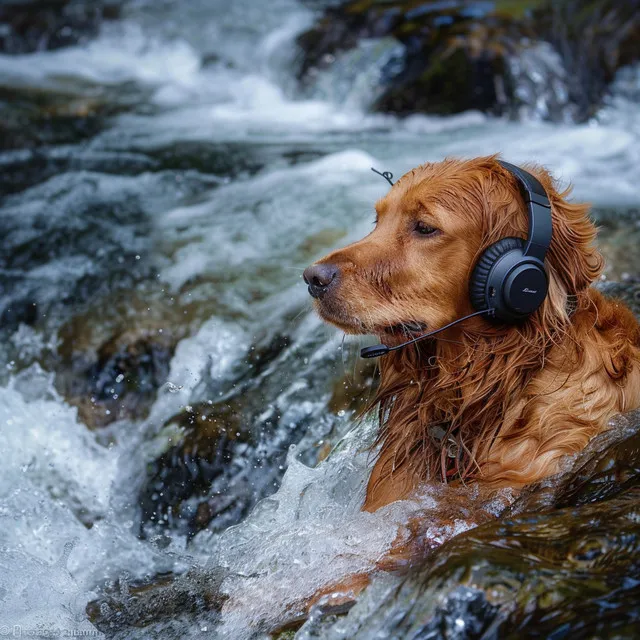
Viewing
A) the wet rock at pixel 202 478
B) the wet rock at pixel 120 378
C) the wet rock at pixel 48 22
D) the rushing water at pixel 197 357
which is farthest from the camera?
the wet rock at pixel 48 22

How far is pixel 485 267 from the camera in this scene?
2.89 meters

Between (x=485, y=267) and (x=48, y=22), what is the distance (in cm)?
1363

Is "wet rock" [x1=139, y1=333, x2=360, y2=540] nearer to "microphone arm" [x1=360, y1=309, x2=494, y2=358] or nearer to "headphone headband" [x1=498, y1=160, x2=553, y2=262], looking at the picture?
"microphone arm" [x1=360, y1=309, x2=494, y2=358]

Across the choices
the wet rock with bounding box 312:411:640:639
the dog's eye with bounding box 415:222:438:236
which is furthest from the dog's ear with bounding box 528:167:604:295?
the wet rock with bounding box 312:411:640:639

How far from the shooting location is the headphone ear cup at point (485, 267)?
2859 mm

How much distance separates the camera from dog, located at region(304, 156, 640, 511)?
2.95 meters

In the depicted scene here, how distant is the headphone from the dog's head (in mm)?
66

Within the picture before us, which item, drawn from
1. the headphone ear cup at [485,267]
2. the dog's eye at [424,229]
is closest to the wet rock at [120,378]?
the dog's eye at [424,229]

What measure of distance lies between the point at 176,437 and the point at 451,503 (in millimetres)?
1981

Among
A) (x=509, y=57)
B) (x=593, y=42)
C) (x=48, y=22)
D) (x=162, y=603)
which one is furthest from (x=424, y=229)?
(x=48, y=22)

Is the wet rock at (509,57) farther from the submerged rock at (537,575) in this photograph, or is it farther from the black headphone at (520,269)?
the submerged rock at (537,575)

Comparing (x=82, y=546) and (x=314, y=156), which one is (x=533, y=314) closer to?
(x=82, y=546)

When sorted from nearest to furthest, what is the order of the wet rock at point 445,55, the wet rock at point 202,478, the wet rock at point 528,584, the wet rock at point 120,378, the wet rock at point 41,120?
the wet rock at point 528,584 < the wet rock at point 202,478 < the wet rock at point 120,378 < the wet rock at point 41,120 < the wet rock at point 445,55

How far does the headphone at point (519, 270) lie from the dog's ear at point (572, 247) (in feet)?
0.29
